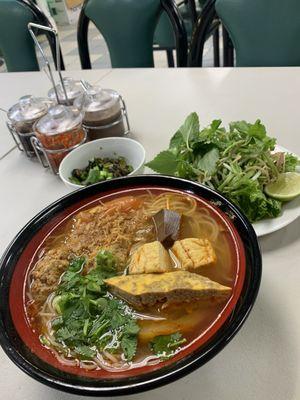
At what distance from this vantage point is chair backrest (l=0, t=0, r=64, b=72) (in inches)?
87.0

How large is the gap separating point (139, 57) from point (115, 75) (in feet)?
1.12

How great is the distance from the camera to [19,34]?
7.54ft

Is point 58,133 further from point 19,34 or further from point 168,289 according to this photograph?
point 19,34

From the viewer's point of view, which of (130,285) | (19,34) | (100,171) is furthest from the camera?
(19,34)

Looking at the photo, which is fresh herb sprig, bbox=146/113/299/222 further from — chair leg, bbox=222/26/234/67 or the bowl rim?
chair leg, bbox=222/26/234/67

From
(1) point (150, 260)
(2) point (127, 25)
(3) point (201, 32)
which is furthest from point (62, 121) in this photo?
(2) point (127, 25)

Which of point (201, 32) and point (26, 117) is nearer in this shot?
point (26, 117)

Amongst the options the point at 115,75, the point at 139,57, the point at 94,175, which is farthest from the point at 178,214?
the point at 139,57

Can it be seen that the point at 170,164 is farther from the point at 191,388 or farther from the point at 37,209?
the point at 191,388

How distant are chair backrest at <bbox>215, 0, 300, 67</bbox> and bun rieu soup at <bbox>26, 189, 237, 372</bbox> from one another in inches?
51.9

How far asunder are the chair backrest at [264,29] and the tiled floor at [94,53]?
7.98 feet

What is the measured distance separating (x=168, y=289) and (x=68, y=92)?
1.03 m

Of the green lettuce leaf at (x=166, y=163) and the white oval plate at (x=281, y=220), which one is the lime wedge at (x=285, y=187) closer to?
the white oval plate at (x=281, y=220)

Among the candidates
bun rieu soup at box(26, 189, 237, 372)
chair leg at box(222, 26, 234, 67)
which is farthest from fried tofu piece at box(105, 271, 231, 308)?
chair leg at box(222, 26, 234, 67)
